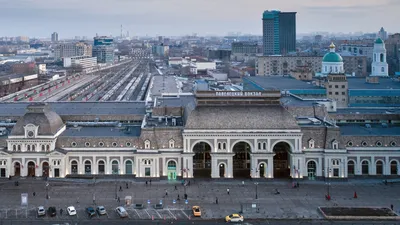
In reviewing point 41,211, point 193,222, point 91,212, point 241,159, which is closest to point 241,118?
point 241,159

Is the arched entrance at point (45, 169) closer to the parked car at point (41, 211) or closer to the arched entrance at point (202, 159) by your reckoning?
the parked car at point (41, 211)

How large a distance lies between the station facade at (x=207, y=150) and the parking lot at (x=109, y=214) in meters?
14.8

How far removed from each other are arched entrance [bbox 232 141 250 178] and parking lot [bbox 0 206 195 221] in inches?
721

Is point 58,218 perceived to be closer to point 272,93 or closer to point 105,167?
point 105,167

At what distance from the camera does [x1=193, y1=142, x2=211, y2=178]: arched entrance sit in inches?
3098

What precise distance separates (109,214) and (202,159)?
2116 cm

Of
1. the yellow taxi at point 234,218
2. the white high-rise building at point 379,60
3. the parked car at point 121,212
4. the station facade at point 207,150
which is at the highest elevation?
the white high-rise building at point 379,60

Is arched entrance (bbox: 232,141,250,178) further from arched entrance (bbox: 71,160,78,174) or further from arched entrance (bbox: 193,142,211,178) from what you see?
arched entrance (bbox: 71,160,78,174)

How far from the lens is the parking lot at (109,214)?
5931 centimetres

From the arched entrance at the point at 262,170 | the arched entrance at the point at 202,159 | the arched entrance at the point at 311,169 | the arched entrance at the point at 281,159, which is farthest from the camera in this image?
the arched entrance at the point at 281,159

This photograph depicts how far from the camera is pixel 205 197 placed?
67.9m

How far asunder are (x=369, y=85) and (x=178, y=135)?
243ft

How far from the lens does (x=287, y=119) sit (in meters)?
78.1

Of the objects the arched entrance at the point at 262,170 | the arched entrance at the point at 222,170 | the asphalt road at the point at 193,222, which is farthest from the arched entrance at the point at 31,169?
the arched entrance at the point at 262,170
